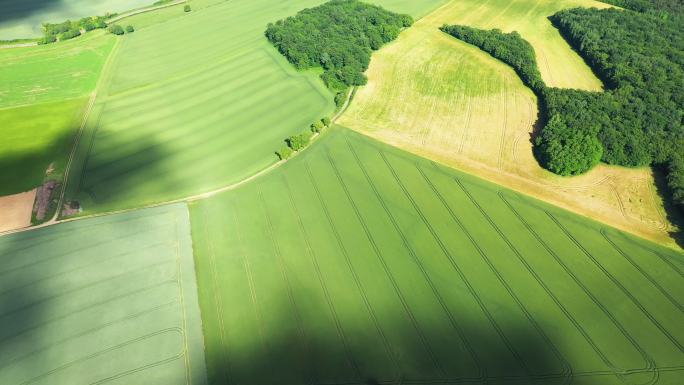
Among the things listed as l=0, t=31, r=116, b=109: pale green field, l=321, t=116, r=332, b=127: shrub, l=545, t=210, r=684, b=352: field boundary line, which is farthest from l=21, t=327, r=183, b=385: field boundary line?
l=0, t=31, r=116, b=109: pale green field

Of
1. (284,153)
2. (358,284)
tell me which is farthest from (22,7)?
(358,284)

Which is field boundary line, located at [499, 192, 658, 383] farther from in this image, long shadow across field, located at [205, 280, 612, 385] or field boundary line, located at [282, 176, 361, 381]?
field boundary line, located at [282, 176, 361, 381]

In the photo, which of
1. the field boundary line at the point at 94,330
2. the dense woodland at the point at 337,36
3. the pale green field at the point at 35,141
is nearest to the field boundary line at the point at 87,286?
the field boundary line at the point at 94,330

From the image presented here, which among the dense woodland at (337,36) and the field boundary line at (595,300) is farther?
the dense woodland at (337,36)

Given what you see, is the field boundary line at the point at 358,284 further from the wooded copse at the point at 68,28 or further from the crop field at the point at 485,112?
the wooded copse at the point at 68,28

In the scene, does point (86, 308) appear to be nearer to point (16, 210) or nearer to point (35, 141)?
point (16, 210)

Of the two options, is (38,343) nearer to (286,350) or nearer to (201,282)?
(201,282)
